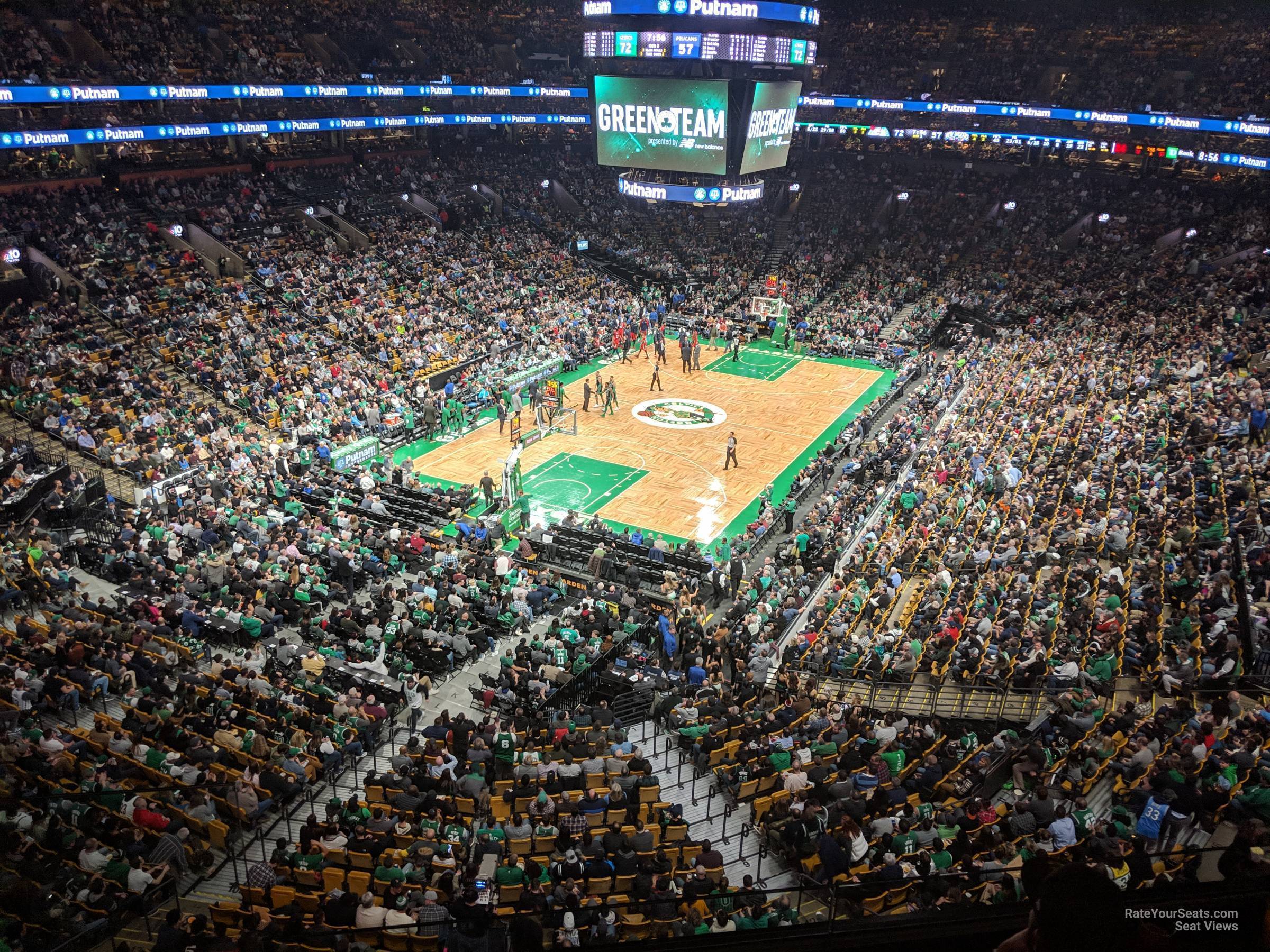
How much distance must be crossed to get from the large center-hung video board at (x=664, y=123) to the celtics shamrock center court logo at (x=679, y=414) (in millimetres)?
10315

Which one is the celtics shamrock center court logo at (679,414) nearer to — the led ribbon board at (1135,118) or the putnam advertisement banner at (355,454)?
the putnam advertisement banner at (355,454)

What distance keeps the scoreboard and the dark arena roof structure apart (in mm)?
229

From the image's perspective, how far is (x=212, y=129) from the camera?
3762cm

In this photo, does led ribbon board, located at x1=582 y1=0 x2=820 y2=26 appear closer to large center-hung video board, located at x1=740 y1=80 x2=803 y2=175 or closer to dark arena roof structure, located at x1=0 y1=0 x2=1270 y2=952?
dark arena roof structure, located at x1=0 y1=0 x2=1270 y2=952

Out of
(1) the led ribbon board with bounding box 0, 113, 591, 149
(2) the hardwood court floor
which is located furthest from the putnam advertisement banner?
(1) the led ribbon board with bounding box 0, 113, 591, 149

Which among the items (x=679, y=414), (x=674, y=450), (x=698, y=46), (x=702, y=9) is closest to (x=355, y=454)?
(x=674, y=450)

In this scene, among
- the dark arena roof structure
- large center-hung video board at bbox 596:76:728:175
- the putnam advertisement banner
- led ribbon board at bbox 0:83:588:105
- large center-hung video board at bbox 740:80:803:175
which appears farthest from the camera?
large center-hung video board at bbox 740:80:803:175

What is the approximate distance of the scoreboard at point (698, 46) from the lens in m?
35.7

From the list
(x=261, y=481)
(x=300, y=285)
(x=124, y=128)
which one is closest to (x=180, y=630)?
(x=261, y=481)

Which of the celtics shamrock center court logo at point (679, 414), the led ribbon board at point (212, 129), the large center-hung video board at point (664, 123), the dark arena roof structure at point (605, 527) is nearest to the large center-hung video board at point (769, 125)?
the dark arena roof structure at point (605, 527)

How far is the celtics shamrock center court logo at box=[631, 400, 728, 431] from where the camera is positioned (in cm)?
3272

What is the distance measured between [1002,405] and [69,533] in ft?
87.3

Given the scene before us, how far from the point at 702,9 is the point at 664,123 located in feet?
14.8

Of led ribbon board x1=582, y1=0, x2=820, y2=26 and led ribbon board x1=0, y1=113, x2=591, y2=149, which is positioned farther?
led ribbon board x1=582, y1=0, x2=820, y2=26
